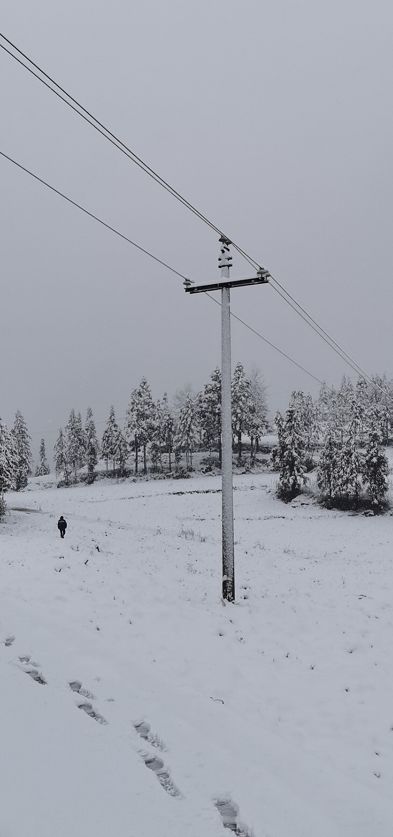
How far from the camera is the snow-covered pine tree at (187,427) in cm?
7806

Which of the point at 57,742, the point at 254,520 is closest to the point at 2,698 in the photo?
the point at 57,742

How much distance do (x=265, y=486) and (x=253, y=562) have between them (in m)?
42.4

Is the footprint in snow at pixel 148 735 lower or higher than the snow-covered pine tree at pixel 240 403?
lower

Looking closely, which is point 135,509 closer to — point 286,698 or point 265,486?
point 265,486

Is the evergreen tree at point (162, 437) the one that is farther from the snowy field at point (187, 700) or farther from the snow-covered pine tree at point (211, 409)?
the snowy field at point (187, 700)

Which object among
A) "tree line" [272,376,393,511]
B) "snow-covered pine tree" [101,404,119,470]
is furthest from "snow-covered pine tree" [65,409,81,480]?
"tree line" [272,376,393,511]

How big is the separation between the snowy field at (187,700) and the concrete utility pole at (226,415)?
100cm

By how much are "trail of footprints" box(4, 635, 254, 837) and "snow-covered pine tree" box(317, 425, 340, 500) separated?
4951 cm

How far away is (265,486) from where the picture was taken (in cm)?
6356

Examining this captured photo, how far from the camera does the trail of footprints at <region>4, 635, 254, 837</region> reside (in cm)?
561

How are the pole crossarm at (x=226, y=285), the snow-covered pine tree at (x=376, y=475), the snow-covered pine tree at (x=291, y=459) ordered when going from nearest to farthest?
the pole crossarm at (x=226, y=285) < the snow-covered pine tree at (x=376, y=475) < the snow-covered pine tree at (x=291, y=459)

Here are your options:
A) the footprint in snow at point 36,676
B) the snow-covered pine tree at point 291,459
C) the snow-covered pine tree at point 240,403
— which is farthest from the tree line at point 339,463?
the footprint in snow at point 36,676

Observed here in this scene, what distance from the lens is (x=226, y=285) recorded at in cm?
1410

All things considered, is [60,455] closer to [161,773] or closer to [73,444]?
[73,444]
